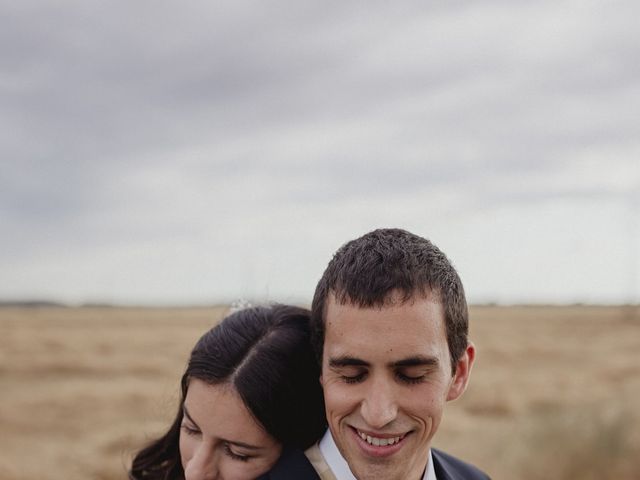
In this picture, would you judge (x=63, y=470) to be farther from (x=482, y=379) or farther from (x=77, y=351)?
(x=77, y=351)

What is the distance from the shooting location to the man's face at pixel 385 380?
9.18 ft

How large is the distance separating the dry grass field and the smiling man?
1.45 meters

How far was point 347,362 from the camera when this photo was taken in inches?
111

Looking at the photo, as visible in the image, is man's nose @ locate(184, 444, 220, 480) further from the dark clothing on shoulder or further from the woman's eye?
the dark clothing on shoulder

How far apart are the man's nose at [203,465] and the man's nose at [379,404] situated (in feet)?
2.43

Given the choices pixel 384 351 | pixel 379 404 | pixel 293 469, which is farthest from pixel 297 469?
pixel 384 351

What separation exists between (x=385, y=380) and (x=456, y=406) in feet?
49.7

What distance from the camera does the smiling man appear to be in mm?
2805

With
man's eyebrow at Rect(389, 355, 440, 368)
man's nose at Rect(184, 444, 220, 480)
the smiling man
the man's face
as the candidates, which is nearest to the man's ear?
the smiling man

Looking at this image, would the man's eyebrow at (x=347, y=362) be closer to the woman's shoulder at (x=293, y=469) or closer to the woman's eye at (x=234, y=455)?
the woman's shoulder at (x=293, y=469)

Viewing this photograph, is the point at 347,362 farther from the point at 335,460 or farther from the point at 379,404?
the point at 335,460

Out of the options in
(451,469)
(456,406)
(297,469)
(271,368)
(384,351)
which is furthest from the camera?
(456,406)

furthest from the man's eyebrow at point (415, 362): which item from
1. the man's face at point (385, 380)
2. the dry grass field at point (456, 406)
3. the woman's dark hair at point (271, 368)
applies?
the dry grass field at point (456, 406)

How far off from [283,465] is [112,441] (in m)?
10.6
